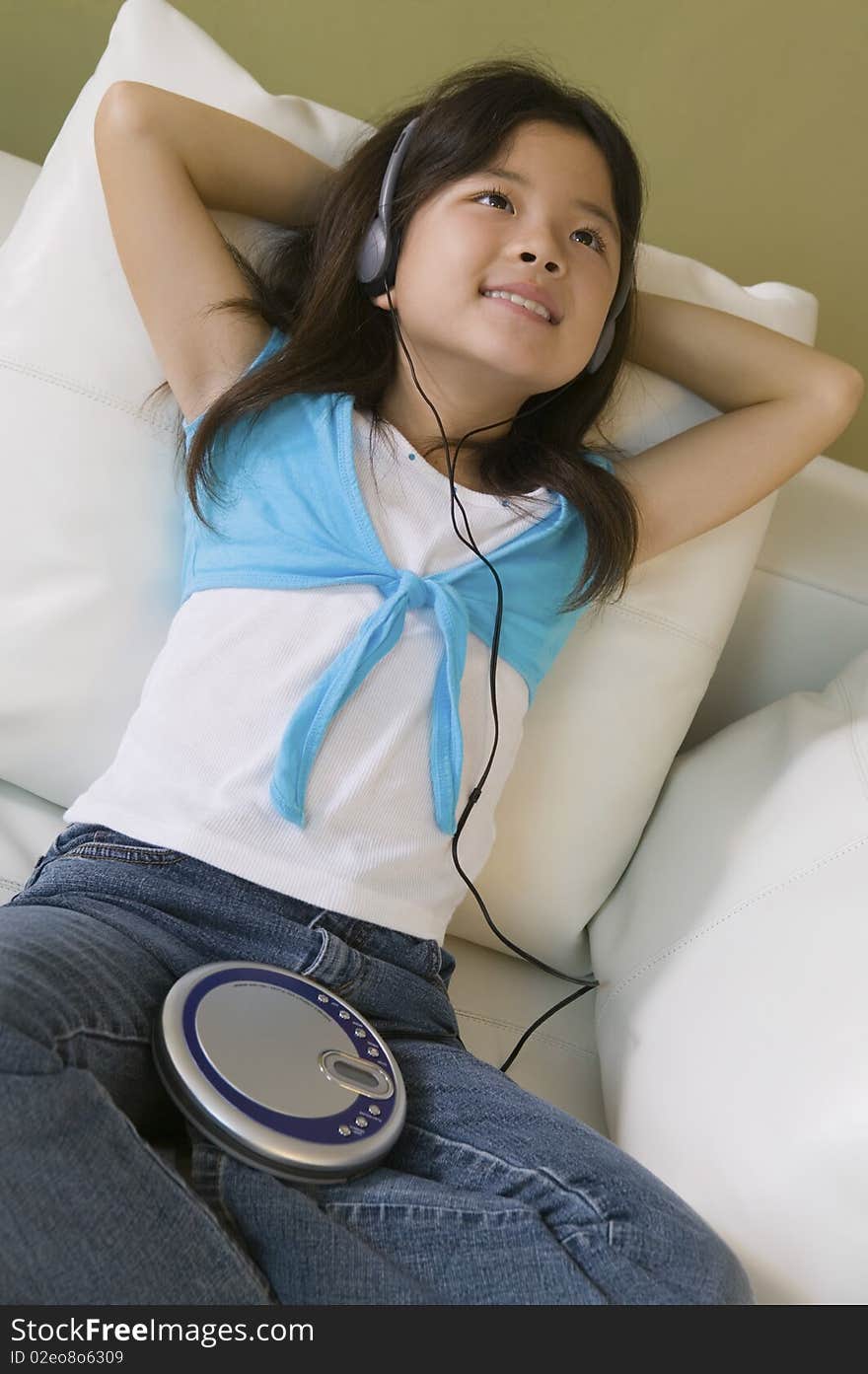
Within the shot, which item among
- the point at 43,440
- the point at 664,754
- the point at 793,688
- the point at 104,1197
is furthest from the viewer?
the point at 793,688

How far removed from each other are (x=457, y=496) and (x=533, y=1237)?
1.98ft

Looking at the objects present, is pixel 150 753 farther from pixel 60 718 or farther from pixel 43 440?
pixel 43 440

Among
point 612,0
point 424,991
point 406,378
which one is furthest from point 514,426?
point 612,0

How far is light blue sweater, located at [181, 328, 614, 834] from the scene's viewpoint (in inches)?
38.3

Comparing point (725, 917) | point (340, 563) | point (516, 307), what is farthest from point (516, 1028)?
point (516, 307)

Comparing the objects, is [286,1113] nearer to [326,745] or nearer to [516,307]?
[326,745]

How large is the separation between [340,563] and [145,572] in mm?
194

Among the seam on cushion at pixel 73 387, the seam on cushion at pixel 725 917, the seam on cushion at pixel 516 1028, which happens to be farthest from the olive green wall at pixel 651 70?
the seam on cushion at pixel 516 1028

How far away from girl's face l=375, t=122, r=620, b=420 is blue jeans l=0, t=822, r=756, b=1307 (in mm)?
490

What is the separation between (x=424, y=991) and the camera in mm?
945

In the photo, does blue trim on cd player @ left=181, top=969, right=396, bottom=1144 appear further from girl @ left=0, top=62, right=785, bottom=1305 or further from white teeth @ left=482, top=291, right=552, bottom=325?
white teeth @ left=482, top=291, right=552, bottom=325

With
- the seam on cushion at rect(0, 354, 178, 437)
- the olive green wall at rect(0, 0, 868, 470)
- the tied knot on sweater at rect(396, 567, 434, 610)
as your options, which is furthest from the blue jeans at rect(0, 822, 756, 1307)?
the olive green wall at rect(0, 0, 868, 470)

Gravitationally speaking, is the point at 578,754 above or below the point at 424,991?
above

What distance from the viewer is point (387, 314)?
44.1 inches
